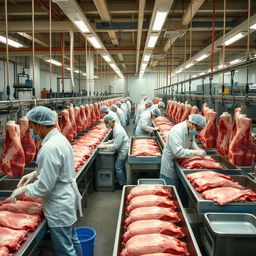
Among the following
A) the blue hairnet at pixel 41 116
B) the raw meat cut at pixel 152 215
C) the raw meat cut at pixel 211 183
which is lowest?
the raw meat cut at pixel 152 215

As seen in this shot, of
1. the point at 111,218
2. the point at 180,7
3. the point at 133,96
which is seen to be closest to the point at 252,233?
the point at 111,218

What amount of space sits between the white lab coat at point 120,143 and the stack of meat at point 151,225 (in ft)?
10.0

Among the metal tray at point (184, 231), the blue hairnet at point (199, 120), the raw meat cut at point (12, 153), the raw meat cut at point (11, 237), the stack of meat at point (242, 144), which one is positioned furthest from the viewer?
the blue hairnet at point (199, 120)

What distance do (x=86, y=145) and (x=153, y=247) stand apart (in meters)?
4.22

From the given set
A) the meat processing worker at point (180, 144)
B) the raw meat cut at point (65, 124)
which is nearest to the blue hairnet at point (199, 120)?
the meat processing worker at point (180, 144)

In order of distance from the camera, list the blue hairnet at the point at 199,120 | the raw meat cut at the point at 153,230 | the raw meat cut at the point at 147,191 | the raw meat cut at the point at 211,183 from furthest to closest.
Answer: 1. the blue hairnet at the point at 199,120
2. the raw meat cut at the point at 211,183
3. the raw meat cut at the point at 147,191
4. the raw meat cut at the point at 153,230

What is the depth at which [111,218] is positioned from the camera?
17.4ft

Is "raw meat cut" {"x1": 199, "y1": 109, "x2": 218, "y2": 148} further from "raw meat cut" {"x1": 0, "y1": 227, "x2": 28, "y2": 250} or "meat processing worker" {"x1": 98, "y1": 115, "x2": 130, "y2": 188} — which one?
"raw meat cut" {"x1": 0, "y1": 227, "x2": 28, "y2": 250}

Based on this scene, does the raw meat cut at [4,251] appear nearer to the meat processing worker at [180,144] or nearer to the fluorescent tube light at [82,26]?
the meat processing worker at [180,144]

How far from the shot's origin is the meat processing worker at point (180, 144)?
4412mm

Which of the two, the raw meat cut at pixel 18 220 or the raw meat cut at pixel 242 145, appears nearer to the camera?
the raw meat cut at pixel 18 220

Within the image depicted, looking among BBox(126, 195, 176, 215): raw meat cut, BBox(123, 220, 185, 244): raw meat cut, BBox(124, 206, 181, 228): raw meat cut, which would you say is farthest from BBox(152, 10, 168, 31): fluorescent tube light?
BBox(123, 220, 185, 244): raw meat cut

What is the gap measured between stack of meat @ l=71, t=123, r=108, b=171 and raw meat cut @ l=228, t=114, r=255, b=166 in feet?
7.89

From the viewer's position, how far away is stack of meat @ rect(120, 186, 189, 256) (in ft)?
7.44
